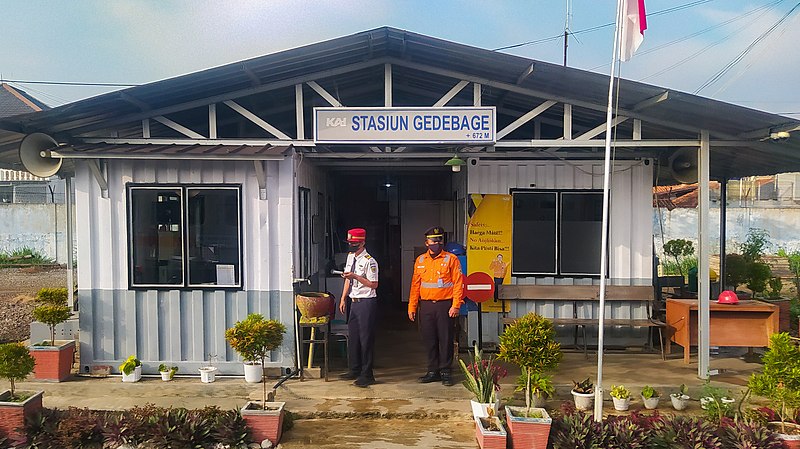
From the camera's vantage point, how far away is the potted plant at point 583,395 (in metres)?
5.69

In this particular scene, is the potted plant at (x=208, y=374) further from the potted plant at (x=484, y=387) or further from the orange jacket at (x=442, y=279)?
the potted plant at (x=484, y=387)

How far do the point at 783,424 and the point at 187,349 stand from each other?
230 inches

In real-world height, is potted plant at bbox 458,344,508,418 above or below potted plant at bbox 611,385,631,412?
above

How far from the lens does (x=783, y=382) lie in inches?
183

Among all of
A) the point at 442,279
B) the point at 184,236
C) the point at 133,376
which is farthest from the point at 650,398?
the point at 133,376

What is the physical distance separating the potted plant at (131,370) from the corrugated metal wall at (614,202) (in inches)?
178

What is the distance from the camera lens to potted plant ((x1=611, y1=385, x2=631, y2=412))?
576 centimetres

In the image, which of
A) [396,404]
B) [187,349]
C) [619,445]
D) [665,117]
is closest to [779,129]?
[665,117]

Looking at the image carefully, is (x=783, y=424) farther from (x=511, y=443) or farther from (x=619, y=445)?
(x=511, y=443)

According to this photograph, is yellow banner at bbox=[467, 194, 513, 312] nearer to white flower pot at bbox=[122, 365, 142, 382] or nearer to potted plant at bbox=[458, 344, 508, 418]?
potted plant at bbox=[458, 344, 508, 418]

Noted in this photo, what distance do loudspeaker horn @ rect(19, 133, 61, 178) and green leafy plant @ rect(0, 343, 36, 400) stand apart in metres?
2.03

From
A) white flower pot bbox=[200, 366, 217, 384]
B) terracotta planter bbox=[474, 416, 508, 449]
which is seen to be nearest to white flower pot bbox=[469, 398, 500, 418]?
terracotta planter bbox=[474, 416, 508, 449]

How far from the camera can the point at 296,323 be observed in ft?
21.9

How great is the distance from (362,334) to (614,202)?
12.4ft
